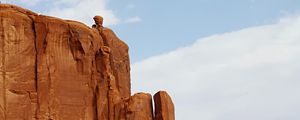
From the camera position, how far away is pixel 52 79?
44.2 meters

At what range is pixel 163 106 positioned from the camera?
46312 millimetres

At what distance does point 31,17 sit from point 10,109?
548cm

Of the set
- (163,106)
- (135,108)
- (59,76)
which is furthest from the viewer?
(163,106)

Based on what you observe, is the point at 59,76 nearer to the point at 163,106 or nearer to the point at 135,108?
the point at 135,108

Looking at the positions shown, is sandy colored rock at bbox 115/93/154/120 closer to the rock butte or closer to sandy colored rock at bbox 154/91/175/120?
the rock butte

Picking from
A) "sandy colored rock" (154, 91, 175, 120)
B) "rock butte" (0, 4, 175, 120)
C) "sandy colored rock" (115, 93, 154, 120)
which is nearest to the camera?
"rock butte" (0, 4, 175, 120)

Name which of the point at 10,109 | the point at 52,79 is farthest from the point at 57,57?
the point at 10,109

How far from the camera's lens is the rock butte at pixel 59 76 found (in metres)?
42.8

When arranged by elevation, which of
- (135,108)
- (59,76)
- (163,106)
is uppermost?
(59,76)

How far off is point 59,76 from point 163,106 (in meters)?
6.19

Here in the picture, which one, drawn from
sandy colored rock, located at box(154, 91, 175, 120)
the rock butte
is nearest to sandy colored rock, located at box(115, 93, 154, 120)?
the rock butte

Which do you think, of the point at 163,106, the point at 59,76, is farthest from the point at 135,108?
the point at 59,76

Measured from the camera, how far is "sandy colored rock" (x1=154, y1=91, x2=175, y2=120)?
46188 millimetres

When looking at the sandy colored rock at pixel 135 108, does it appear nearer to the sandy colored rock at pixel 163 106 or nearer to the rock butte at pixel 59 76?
the rock butte at pixel 59 76
